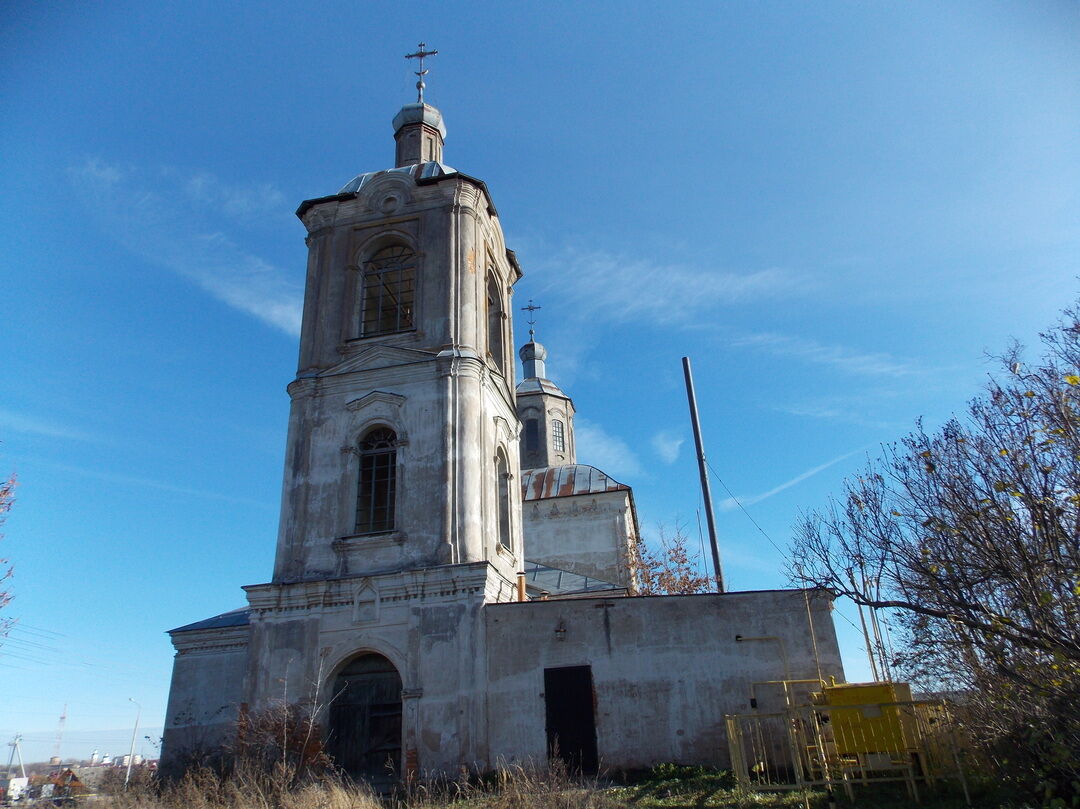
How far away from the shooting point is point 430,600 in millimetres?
14258

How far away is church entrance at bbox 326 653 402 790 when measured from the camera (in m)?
13.5

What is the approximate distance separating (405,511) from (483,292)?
595 cm

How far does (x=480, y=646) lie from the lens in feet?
45.3

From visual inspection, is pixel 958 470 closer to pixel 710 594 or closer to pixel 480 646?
pixel 710 594

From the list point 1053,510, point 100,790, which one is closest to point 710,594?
point 1053,510

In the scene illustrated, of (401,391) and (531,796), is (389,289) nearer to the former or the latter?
(401,391)

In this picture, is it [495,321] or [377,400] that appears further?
[495,321]

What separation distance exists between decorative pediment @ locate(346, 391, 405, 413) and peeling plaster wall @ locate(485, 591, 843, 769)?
16.1 feet

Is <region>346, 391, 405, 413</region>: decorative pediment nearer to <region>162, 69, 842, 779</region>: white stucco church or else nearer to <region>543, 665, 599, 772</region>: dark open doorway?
<region>162, 69, 842, 779</region>: white stucco church

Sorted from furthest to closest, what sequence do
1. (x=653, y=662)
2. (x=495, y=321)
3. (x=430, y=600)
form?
(x=495, y=321) → (x=430, y=600) → (x=653, y=662)

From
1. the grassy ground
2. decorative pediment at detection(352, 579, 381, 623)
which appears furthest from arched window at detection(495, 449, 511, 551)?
the grassy ground

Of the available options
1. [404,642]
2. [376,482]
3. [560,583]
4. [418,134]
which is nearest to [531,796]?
[404,642]

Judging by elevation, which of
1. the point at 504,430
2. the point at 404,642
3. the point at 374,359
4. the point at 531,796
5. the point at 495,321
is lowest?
the point at 531,796

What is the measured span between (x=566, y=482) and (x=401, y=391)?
47.6ft
